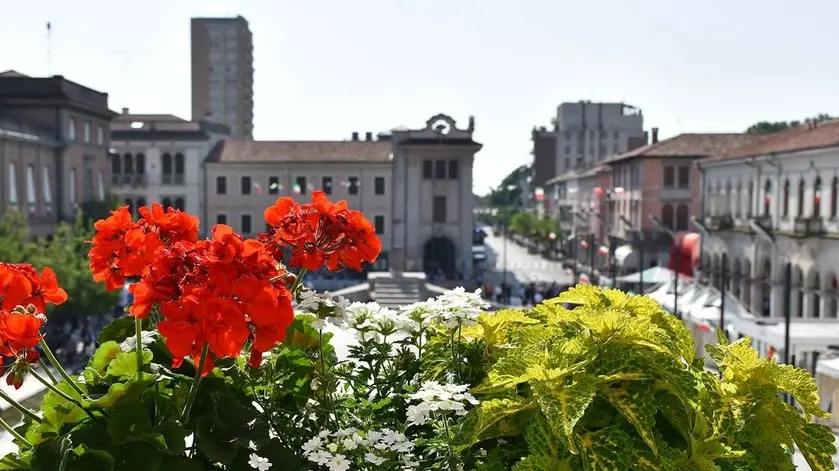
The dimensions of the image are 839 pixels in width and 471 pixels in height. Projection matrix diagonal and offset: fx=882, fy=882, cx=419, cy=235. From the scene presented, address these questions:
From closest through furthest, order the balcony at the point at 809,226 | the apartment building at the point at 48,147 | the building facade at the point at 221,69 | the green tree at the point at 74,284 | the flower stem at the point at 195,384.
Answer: the flower stem at the point at 195,384, the green tree at the point at 74,284, the balcony at the point at 809,226, the apartment building at the point at 48,147, the building facade at the point at 221,69

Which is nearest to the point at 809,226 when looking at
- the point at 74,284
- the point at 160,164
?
the point at 74,284

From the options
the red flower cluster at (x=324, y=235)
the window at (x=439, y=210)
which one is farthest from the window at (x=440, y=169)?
the red flower cluster at (x=324, y=235)

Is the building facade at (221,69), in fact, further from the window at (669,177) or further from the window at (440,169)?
the window at (669,177)

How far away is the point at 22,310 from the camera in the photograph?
2.85m

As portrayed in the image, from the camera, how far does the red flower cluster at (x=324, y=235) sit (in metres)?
3.21

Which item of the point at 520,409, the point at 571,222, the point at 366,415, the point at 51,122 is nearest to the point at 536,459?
the point at 520,409

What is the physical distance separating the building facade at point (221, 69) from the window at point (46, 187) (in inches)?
3085

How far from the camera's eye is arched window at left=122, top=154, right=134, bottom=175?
5669 centimetres

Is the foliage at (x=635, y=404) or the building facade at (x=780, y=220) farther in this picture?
the building facade at (x=780, y=220)

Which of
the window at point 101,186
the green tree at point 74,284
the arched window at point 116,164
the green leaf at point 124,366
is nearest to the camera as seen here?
the green leaf at point 124,366

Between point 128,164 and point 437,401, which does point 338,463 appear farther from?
point 128,164

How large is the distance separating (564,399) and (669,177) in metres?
54.9

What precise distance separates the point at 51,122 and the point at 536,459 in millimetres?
42970

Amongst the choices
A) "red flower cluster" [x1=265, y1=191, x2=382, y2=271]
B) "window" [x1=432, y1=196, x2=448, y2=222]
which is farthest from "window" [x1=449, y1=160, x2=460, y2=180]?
"red flower cluster" [x1=265, y1=191, x2=382, y2=271]
